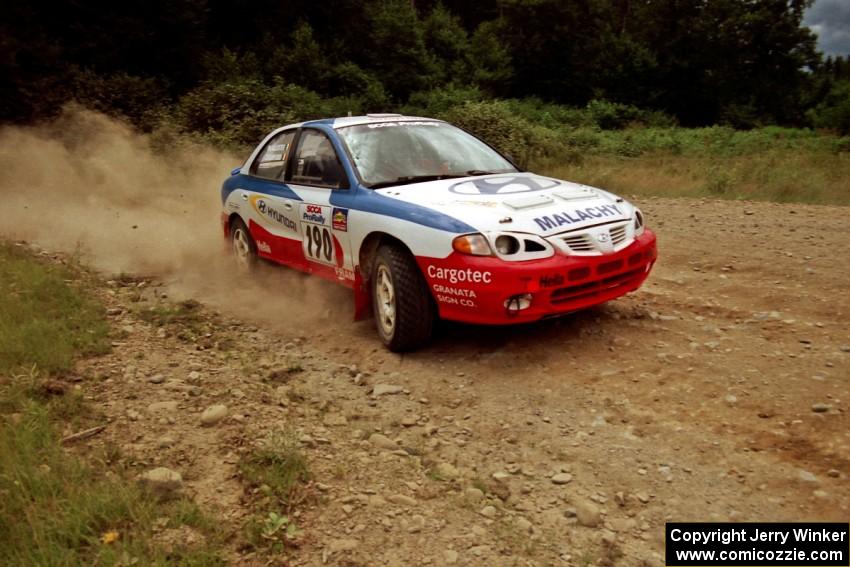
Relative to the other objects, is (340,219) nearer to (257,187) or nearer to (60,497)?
(257,187)

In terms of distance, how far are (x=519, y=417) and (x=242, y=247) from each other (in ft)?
13.7

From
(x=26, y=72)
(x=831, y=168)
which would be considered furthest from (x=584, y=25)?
(x=26, y=72)

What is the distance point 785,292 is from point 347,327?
11.3ft

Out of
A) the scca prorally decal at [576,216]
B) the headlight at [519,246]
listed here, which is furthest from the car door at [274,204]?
the scca prorally decal at [576,216]

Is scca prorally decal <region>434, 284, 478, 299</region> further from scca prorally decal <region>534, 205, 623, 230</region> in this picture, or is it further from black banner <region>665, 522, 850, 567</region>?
black banner <region>665, 522, 850, 567</region>

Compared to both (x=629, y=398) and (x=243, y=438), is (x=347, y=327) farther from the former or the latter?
(x=629, y=398)

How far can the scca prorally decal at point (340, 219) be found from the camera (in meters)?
5.38

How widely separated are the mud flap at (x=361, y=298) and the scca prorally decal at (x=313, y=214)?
616 mm

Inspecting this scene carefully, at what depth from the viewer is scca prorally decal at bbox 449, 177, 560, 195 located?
16.6ft

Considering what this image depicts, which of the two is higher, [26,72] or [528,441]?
[26,72]

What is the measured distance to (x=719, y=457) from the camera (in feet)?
11.3

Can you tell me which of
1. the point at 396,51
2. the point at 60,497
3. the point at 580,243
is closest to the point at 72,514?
the point at 60,497

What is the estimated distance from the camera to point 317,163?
19.5ft

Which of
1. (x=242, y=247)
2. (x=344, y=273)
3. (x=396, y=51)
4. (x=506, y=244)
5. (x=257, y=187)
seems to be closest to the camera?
(x=506, y=244)
